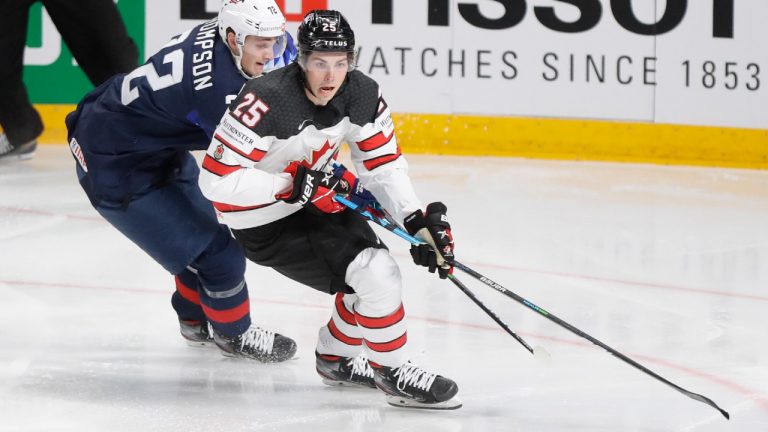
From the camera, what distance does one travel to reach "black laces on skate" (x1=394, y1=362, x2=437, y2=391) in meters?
3.29

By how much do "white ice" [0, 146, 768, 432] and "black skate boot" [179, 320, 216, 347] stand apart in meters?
0.04

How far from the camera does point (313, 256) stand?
10.8 ft

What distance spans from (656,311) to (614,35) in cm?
306


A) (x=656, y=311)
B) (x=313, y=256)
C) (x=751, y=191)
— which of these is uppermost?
(x=313, y=256)

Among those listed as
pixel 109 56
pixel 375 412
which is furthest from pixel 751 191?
pixel 375 412

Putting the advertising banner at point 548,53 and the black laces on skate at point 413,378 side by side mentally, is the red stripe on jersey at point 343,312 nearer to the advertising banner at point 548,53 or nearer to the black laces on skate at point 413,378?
the black laces on skate at point 413,378

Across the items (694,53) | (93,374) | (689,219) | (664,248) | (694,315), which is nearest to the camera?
(93,374)

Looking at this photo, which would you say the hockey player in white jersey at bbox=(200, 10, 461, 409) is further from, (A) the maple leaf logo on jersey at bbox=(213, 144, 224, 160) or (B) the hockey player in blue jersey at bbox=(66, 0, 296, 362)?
(B) the hockey player in blue jersey at bbox=(66, 0, 296, 362)

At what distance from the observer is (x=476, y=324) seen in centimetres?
414

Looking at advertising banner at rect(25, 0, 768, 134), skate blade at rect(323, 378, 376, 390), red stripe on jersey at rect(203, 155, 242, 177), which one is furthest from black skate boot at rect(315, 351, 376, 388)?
advertising banner at rect(25, 0, 768, 134)

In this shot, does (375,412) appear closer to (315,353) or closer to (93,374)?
(315,353)

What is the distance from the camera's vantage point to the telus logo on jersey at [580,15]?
7059 mm

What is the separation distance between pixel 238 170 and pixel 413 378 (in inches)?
26.3

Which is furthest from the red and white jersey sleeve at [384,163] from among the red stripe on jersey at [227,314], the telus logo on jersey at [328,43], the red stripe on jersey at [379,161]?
the red stripe on jersey at [227,314]
